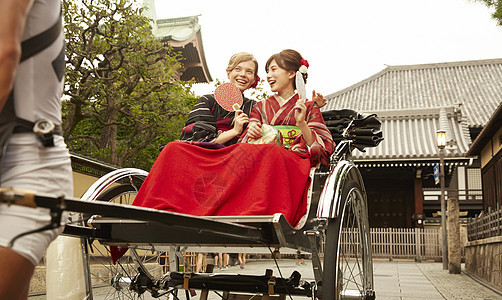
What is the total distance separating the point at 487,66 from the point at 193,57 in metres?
17.1

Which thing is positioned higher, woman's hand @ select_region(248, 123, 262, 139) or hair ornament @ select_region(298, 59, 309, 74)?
hair ornament @ select_region(298, 59, 309, 74)

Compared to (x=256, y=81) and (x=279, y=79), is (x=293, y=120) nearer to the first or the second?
(x=279, y=79)

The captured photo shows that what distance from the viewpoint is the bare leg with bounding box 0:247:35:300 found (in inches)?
47.7

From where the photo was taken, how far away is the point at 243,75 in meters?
3.84

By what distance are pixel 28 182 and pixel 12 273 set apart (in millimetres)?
232

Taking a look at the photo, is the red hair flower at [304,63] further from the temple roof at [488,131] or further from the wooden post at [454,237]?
the wooden post at [454,237]

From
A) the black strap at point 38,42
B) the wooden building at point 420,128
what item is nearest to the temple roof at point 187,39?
the wooden building at point 420,128

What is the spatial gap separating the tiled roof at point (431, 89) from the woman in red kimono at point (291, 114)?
21.0m

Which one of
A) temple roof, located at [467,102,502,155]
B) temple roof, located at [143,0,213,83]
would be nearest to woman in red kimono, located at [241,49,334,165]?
temple roof, located at [467,102,502,155]

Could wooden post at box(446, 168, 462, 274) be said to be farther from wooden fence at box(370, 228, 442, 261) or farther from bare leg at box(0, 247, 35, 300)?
bare leg at box(0, 247, 35, 300)

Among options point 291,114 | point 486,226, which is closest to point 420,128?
point 486,226

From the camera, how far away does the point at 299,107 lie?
3.33 meters

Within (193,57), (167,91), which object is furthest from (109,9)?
(193,57)

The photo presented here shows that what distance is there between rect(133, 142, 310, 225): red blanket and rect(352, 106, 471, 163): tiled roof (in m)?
16.1
